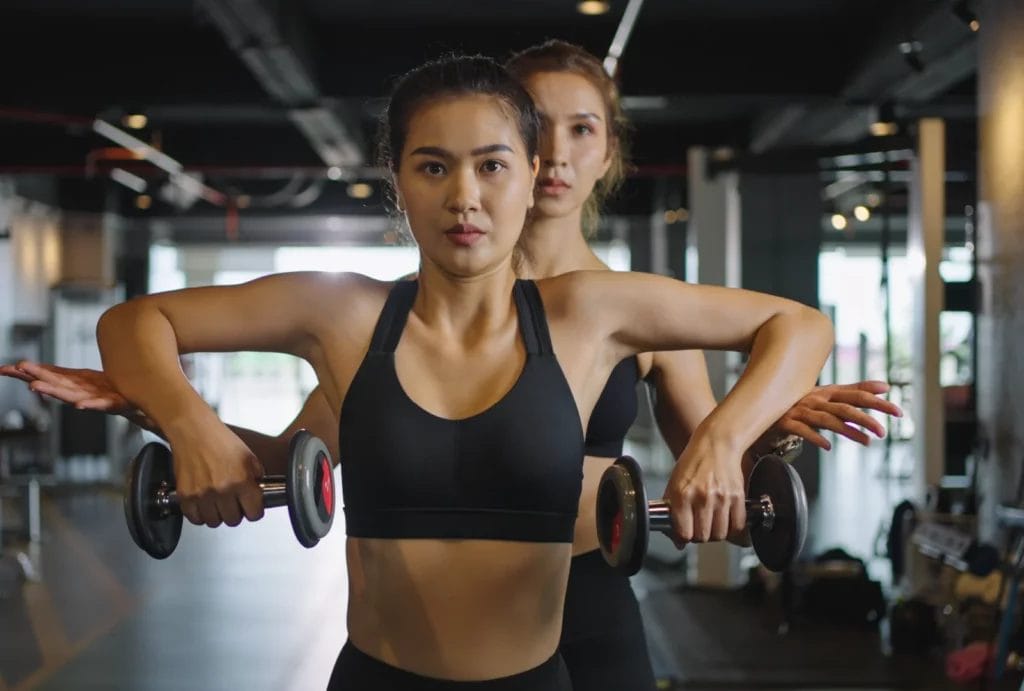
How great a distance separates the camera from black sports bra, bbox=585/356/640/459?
1774 mm

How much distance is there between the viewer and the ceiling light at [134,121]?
27.4 ft

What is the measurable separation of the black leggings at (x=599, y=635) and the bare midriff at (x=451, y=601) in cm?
38

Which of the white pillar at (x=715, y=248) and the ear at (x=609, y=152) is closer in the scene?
the ear at (x=609, y=152)

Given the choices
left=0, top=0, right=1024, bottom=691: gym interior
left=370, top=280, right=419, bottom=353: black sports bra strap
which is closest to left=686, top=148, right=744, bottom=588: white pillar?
left=0, top=0, right=1024, bottom=691: gym interior

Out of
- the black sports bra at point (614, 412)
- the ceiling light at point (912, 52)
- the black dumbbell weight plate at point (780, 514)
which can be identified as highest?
the ceiling light at point (912, 52)

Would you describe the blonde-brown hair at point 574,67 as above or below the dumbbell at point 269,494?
above

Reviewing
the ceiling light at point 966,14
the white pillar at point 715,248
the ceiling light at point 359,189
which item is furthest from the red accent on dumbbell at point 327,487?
the ceiling light at point 359,189

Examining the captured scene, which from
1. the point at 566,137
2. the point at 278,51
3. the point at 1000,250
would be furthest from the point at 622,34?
the point at 566,137

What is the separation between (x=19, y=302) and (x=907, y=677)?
399 inches

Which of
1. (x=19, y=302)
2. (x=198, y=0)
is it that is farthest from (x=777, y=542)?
(x=19, y=302)

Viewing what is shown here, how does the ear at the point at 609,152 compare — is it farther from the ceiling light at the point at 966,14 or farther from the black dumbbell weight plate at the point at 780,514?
the ceiling light at the point at 966,14

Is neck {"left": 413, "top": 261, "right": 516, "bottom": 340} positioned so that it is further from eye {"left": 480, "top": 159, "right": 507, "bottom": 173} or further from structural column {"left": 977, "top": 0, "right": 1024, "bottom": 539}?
structural column {"left": 977, "top": 0, "right": 1024, "bottom": 539}

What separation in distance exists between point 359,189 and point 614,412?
1197 cm

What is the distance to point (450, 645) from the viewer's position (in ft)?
4.44
